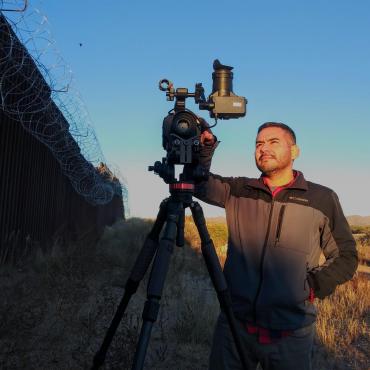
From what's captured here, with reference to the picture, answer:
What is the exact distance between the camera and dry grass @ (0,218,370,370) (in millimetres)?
3549

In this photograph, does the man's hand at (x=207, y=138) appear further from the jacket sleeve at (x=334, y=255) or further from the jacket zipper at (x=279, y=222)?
the jacket sleeve at (x=334, y=255)

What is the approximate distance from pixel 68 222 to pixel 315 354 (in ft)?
27.4

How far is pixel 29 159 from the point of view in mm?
7883

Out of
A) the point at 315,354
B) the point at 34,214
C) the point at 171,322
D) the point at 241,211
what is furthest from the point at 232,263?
the point at 34,214

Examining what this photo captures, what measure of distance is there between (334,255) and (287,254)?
0.89ft

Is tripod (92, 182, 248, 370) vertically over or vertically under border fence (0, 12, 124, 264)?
under

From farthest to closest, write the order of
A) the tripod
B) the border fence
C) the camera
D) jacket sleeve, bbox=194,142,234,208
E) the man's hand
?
the border fence → jacket sleeve, bbox=194,142,234,208 → the man's hand → the camera → the tripod

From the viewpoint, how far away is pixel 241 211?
8.71 ft

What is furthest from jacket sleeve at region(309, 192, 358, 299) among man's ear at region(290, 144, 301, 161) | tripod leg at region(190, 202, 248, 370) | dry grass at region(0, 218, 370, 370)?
dry grass at region(0, 218, 370, 370)

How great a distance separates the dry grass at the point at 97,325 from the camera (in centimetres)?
355

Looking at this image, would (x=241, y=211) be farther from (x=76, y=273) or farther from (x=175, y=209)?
(x=76, y=273)

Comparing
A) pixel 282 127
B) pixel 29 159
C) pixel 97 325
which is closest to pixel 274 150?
pixel 282 127

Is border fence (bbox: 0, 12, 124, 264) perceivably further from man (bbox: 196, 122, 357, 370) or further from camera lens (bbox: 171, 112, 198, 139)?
man (bbox: 196, 122, 357, 370)

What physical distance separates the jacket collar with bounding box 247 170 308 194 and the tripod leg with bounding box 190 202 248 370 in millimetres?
490
